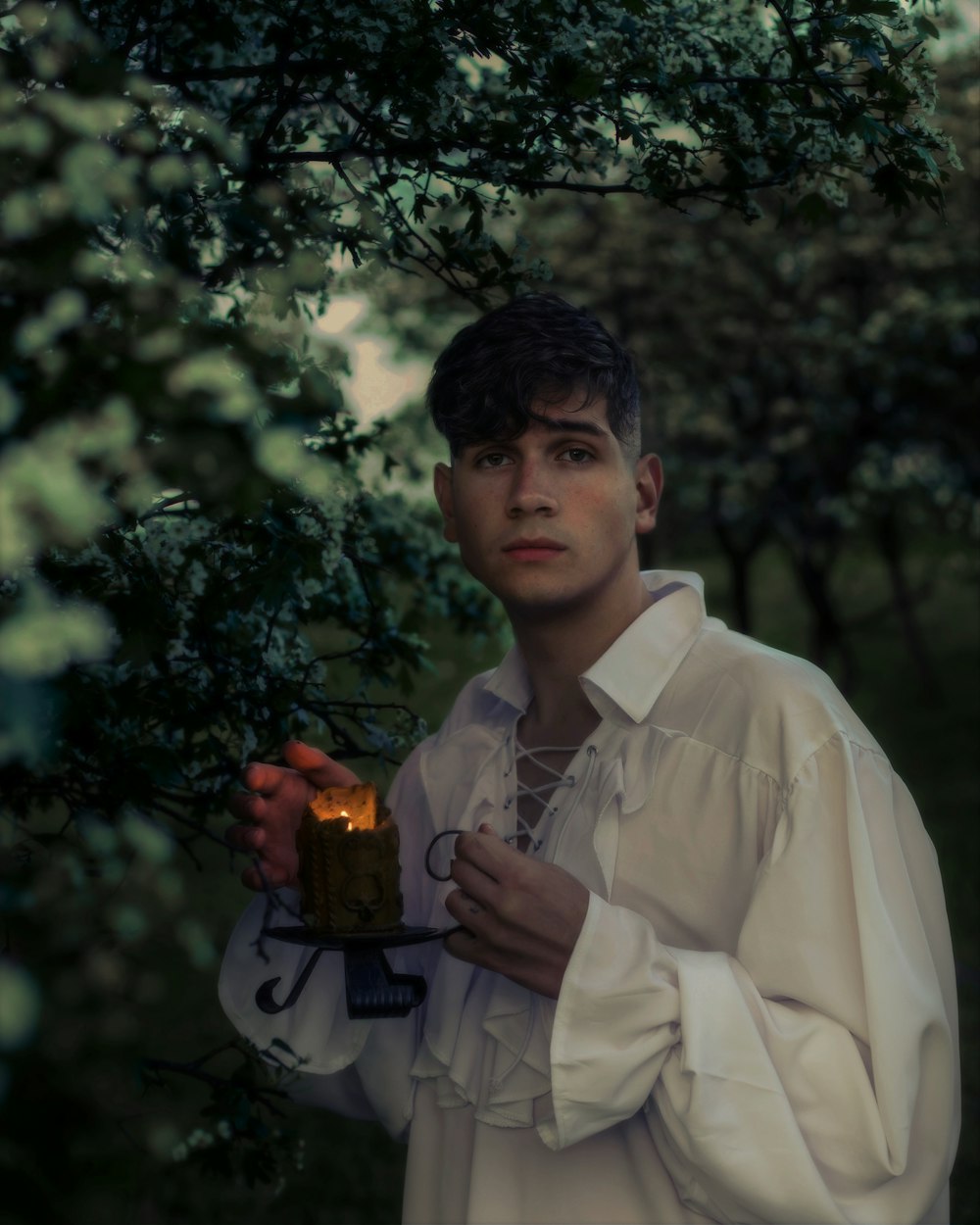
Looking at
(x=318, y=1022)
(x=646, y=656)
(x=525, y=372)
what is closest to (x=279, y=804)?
(x=318, y=1022)

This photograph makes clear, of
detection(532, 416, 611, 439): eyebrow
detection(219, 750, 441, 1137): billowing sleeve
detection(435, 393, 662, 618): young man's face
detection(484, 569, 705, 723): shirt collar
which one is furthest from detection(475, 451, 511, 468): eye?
detection(219, 750, 441, 1137): billowing sleeve

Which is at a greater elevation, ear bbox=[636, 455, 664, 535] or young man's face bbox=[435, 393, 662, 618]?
ear bbox=[636, 455, 664, 535]

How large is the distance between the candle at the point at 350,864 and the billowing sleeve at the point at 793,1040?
16.3 inches

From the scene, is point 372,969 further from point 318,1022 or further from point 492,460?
point 492,460

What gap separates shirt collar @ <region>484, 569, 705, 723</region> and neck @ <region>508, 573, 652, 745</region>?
0.29 feet

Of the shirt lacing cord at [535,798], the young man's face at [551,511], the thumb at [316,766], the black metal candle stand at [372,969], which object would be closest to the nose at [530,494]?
the young man's face at [551,511]

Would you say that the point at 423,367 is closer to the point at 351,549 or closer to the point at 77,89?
the point at 351,549

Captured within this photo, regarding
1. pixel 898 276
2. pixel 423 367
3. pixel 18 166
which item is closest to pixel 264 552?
pixel 18 166

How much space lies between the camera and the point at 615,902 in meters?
2.85

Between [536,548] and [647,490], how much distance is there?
0.52 meters

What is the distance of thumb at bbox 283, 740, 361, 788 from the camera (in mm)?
2902

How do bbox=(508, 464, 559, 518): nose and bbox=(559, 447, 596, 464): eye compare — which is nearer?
bbox=(508, 464, 559, 518): nose

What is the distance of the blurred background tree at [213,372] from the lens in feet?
4.56

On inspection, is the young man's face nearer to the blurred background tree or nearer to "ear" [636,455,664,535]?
"ear" [636,455,664,535]
